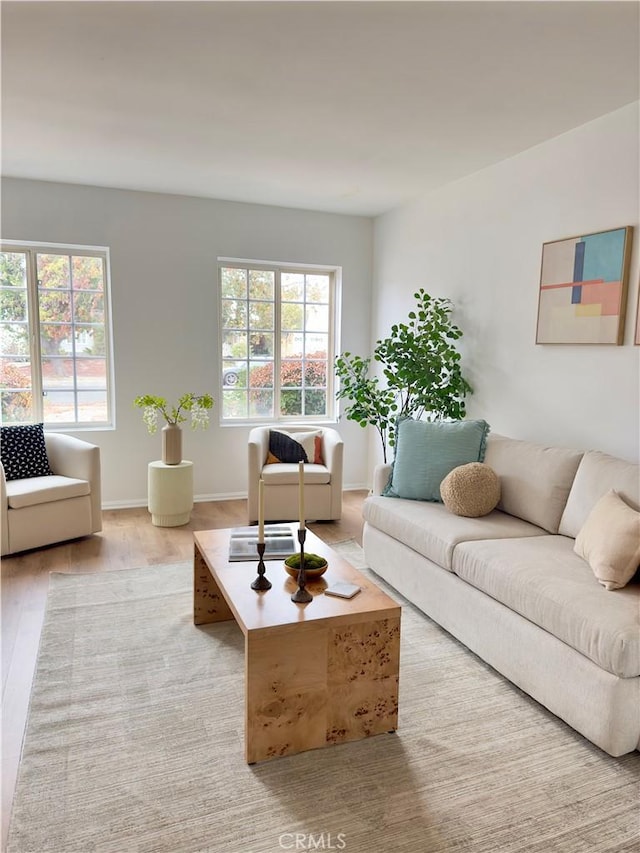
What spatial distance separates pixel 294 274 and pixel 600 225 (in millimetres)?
2890

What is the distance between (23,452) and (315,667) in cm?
293

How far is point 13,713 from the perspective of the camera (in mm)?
2113

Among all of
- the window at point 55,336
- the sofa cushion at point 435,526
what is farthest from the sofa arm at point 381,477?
the window at point 55,336

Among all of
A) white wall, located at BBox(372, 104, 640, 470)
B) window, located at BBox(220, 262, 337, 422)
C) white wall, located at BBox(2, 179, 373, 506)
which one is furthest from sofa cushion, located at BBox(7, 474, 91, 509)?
white wall, located at BBox(372, 104, 640, 470)

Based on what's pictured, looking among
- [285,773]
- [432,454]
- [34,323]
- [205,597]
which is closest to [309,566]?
[285,773]

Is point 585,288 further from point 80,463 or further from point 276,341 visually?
point 80,463

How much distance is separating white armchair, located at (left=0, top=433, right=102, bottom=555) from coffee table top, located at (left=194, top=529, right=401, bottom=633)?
5.75ft

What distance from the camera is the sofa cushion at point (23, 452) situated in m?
3.89

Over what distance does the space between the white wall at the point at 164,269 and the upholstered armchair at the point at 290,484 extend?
33.9 inches

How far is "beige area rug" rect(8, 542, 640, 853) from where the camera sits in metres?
1.60

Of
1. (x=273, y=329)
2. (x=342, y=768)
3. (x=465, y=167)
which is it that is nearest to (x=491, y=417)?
(x=465, y=167)

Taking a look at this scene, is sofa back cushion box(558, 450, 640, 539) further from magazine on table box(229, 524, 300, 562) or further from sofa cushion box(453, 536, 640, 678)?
magazine on table box(229, 524, 300, 562)

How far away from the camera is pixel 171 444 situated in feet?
14.3

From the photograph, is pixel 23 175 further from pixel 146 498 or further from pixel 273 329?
pixel 146 498
